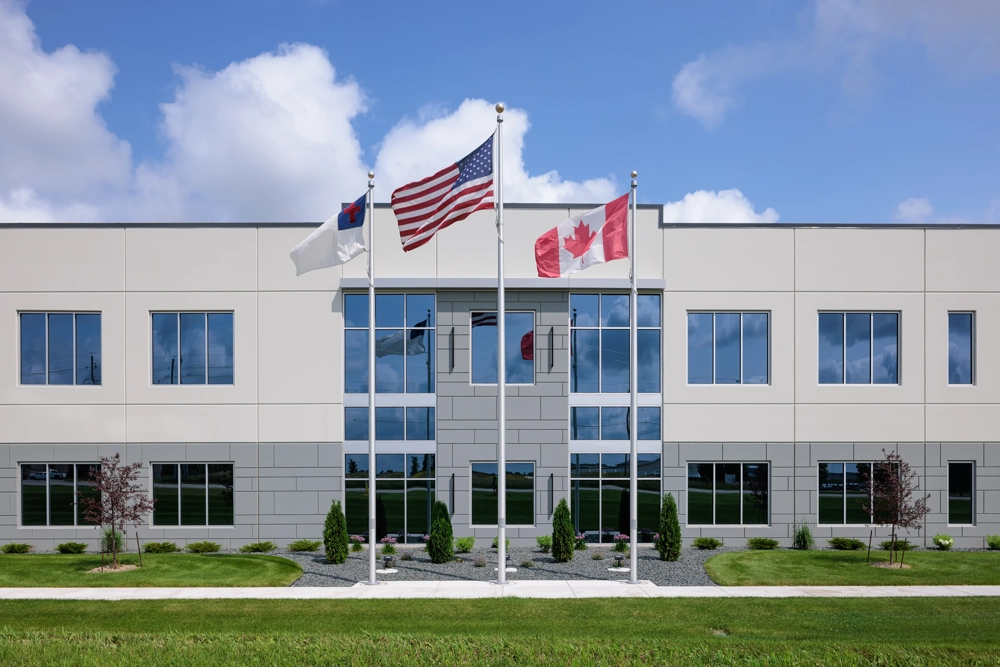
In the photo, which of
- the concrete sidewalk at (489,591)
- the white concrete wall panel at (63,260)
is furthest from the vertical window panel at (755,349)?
the white concrete wall panel at (63,260)

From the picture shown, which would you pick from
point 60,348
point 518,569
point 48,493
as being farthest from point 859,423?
point 48,493

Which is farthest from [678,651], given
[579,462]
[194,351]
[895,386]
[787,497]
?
[194,351]

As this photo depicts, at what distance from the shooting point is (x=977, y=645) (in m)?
11.3

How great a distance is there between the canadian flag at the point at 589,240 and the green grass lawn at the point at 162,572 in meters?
10.1

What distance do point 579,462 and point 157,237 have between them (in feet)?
47.9

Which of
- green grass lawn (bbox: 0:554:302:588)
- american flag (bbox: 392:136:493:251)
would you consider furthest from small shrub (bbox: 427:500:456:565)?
american flag (bbox: 392:136:493:251)

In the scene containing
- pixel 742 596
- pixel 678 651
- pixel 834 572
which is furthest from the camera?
pixel 834 572

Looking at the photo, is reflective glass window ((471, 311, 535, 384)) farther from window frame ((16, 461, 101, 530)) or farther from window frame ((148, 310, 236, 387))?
window frame ((16, 461, 101, 530))

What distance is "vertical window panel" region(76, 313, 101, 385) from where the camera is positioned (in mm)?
21766

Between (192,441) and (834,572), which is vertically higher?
(192,441)

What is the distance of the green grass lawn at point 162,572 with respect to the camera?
56.5 feet

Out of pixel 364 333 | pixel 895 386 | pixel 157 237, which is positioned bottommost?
pixel 895 386

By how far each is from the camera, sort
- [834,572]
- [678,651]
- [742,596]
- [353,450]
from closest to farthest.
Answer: [678,651], [742,596], [834,572], [353,450]

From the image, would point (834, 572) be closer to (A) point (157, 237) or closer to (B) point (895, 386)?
(B) point (895, 386)
